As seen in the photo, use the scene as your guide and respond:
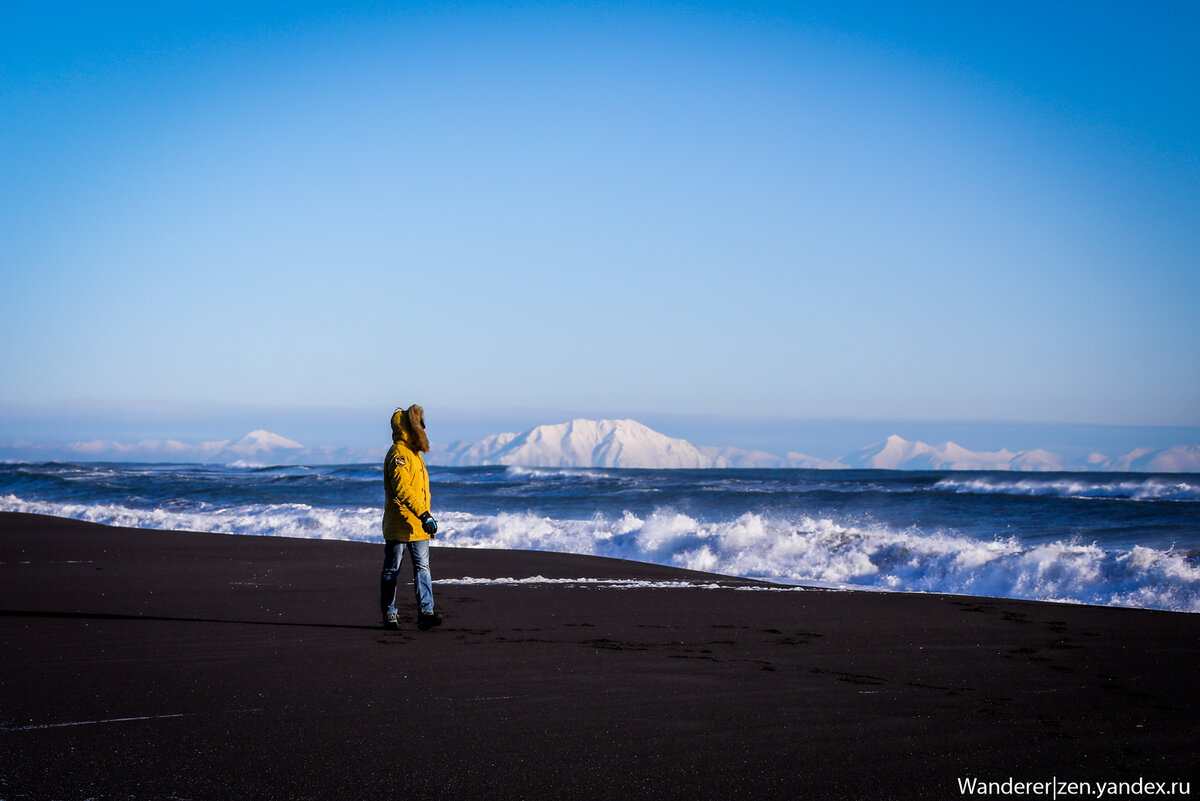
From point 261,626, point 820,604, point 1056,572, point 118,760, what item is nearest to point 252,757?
point 118,760

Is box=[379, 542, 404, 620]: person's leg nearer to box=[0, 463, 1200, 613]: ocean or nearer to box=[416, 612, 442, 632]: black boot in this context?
box=[416, 612, 442, 632]: black boot

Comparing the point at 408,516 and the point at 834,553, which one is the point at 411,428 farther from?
the point at 834,553

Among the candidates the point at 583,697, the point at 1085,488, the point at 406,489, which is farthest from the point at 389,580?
the point at 1085,488

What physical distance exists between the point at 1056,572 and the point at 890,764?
30.1ft

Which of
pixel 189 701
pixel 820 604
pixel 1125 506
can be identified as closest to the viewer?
pixel 189 701

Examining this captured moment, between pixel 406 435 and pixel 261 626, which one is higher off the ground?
pixel 406 435

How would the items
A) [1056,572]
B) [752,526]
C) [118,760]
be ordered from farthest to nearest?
[752,526] → [1056,572] → [118,760]

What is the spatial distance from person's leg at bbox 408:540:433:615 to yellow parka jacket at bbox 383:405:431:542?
94mm

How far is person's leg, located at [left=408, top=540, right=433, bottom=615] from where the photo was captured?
7.63m

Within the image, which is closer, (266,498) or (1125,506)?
(1125,506)

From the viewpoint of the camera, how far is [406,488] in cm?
772

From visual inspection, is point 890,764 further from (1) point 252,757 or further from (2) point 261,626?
(2) point 261,626

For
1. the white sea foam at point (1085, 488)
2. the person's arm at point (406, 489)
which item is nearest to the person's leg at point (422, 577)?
the person's arm at point (406, 489)

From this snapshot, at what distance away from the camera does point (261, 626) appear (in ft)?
25.3
